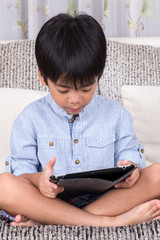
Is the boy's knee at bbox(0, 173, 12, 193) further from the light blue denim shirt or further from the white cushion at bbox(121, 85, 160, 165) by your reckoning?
the white cushion at bbox(121, 85, 160, 165)

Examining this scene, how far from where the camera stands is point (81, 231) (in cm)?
89

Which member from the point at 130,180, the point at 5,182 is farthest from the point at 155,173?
the point at 5,182

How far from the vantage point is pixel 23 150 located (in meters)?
1.16

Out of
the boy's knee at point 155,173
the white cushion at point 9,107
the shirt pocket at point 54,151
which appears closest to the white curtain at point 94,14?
the white cushion at point 9,107

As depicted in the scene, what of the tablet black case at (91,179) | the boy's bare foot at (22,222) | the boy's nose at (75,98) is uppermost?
the boy's nose at (75,98)

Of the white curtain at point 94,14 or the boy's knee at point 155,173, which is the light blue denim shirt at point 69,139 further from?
the white curtain at point 94,14

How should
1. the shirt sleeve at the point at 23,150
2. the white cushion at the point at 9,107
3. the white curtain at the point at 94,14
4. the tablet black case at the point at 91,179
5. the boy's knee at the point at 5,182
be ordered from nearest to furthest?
the tablet black case at the point at 91,179
the boy's knee at the point at 5,182
the shirt sleeve at the point at 23,150
the white cushion at the point at 9,107
the white curtain at the point at 94,14

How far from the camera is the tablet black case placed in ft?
2.99

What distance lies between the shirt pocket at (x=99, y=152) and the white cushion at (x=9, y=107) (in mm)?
360

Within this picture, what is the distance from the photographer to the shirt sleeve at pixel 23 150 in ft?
3.78

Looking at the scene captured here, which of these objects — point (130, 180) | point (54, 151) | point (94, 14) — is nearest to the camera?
point (130, 180)

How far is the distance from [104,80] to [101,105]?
0.32 metres

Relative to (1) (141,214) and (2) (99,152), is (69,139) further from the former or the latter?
(1) (141,214)

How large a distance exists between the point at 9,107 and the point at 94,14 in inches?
27.1
